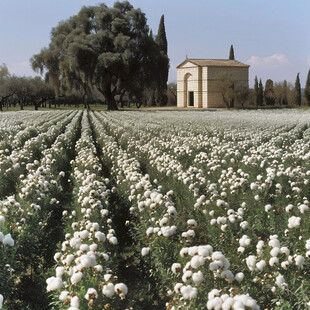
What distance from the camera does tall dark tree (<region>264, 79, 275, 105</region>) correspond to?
77481 millimetres

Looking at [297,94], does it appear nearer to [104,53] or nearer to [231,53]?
[231,53]

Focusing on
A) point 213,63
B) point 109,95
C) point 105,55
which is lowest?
point 109,95

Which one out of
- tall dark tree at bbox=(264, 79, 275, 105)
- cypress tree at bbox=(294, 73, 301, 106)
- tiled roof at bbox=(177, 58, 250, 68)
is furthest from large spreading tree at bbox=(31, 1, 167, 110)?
cypress tree at bbox=(294, 73, 301, 106)

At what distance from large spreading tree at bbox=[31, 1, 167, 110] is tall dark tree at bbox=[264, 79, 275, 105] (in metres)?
31.3

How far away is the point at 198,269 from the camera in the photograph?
4008 mm

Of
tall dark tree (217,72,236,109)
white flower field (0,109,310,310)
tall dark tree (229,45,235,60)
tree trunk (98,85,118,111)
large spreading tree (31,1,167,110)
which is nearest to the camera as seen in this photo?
white flower field (0,109,310,310)

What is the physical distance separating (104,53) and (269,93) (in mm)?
39505

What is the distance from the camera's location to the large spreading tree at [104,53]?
164 feet

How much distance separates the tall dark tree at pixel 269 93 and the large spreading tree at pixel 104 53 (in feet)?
103

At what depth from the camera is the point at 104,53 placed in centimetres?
5000

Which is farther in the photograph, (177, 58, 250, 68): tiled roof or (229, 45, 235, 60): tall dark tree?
(229, 45, 235, 60): tall dark tree

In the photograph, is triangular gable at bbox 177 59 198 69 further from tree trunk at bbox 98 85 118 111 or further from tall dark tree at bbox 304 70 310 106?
tree trunk at bbox 98 85 118 111

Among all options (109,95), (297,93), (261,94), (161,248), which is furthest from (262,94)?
(161,248)

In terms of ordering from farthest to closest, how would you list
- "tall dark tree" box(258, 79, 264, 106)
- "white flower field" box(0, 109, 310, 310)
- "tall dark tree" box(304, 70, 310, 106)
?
"tall dark tree" box(258, 79, 264, 106) < "tall dark tree" box(304, 70, 310, 106) < "white flower field" box(0, 109, 310, 310)
